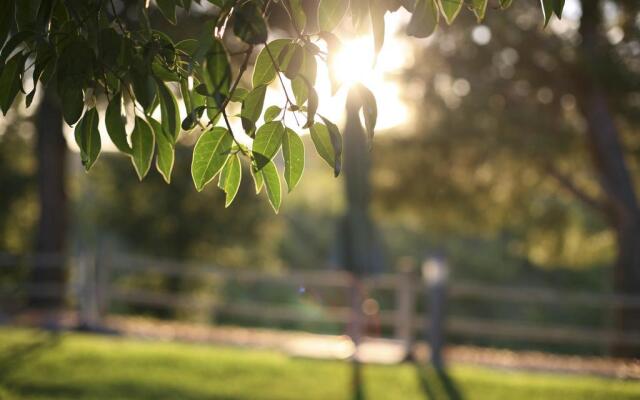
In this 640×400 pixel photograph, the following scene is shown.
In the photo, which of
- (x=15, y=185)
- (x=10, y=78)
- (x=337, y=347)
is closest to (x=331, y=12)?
(x=10, y=78)

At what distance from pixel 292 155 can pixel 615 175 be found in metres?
11.7

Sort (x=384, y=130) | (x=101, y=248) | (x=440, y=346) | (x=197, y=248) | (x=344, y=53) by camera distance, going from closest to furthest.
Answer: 1. (x=344, y=53)
2. (x=440, y=346)
3. (x=101, y=248)
4. (x=384, y=130)
5. (x=197, y=248)

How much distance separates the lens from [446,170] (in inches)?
542

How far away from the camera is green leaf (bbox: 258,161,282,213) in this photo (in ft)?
5.68

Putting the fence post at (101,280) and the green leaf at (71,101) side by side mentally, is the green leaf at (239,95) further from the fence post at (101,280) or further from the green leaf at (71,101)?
the fence post at (101,280)

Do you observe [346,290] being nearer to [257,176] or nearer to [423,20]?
[257,176]

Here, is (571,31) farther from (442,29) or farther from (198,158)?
(198,158)

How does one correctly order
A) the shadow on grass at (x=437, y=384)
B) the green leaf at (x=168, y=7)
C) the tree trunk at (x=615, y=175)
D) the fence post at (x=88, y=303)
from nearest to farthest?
the green leaf at (x=168, y=7) → the shadow on grass at (x=437, y=384) → the fence post at (x=88, y=303) → the tree trunk at (x=615, y=175)

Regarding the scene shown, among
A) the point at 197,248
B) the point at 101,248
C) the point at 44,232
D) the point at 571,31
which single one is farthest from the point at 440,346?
the point at 197,248

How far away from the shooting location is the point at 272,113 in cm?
174

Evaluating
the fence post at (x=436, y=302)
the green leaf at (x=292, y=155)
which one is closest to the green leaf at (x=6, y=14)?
the green leaf at (x=292, y=155)

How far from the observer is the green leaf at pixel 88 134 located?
183 centimetres

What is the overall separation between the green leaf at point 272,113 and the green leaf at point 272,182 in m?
0.09

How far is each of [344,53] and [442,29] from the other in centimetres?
1150
